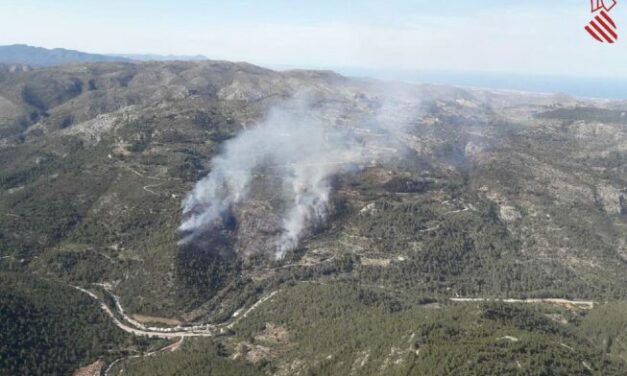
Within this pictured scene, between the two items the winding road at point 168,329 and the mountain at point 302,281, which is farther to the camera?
the winding road at point 168,329

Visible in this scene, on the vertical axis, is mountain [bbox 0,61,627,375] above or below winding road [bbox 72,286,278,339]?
above

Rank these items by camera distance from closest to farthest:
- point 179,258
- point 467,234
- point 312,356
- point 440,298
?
point 312,356, point 440,298, point 179,258, point 467,234

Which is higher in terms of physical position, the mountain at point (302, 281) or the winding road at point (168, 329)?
the mountain at point (302, 281)

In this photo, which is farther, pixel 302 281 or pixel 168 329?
pixel 302 281

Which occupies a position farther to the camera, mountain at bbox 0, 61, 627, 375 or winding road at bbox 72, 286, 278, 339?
winding road at bbox 72, 286, 278, 339

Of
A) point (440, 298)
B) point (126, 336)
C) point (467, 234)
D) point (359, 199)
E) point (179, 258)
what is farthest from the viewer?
point (359, 199)

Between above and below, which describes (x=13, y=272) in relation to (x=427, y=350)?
below

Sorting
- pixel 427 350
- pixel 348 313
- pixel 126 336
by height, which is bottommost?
pixel 126 336

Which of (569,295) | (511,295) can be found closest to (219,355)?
(511,295)

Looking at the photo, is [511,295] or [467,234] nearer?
[511,295]

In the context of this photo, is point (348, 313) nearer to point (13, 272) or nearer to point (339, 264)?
point (339, 264)

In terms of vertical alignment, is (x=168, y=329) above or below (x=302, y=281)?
below
